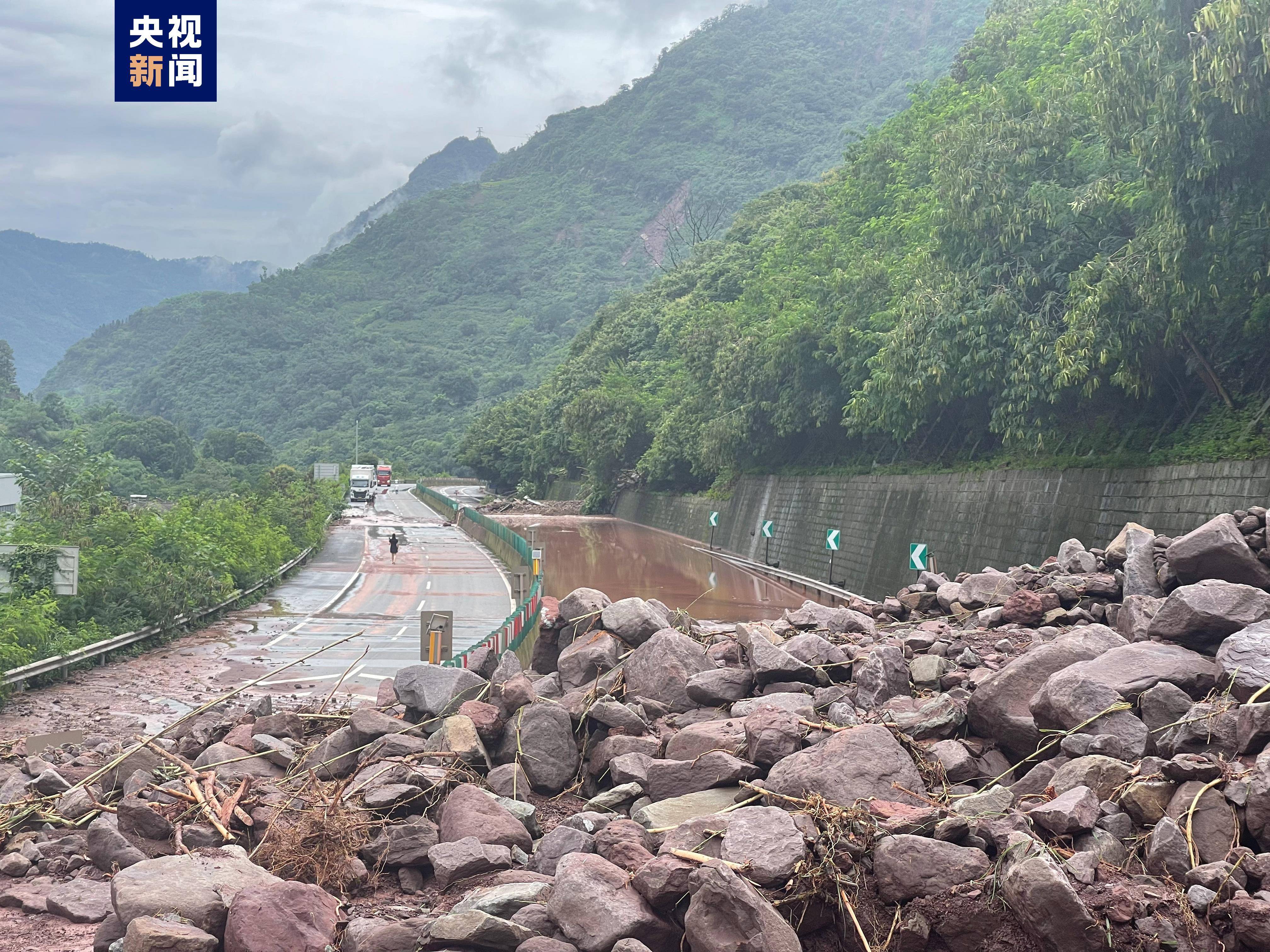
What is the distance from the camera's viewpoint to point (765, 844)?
6.33 metres

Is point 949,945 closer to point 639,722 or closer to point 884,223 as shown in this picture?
point 639,722

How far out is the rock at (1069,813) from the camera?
6305mm

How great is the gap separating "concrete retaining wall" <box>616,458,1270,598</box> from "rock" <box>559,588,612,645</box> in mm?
13417

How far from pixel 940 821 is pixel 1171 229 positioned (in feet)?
56.1

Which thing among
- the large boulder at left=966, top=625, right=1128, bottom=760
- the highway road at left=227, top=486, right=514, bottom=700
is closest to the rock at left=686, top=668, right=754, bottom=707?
the large boulder at left=966, top=625, right=1128, bottom=760

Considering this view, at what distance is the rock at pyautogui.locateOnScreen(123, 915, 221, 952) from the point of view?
609 centimetres

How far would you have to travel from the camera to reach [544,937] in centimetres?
601

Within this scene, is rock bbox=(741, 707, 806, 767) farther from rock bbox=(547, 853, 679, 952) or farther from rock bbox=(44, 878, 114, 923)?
rock bbox=(44, 878, 114, 923)

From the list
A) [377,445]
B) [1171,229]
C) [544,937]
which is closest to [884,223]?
[1171,229]

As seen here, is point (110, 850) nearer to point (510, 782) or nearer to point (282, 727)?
point (282, 727)

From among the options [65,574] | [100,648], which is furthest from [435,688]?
[65,574]

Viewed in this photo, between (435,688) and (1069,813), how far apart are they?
5.35 metres

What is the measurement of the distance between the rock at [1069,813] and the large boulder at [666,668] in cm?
335

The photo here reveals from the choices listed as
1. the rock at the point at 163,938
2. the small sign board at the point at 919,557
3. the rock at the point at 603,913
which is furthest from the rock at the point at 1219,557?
the small sign board at the point at 919,557
